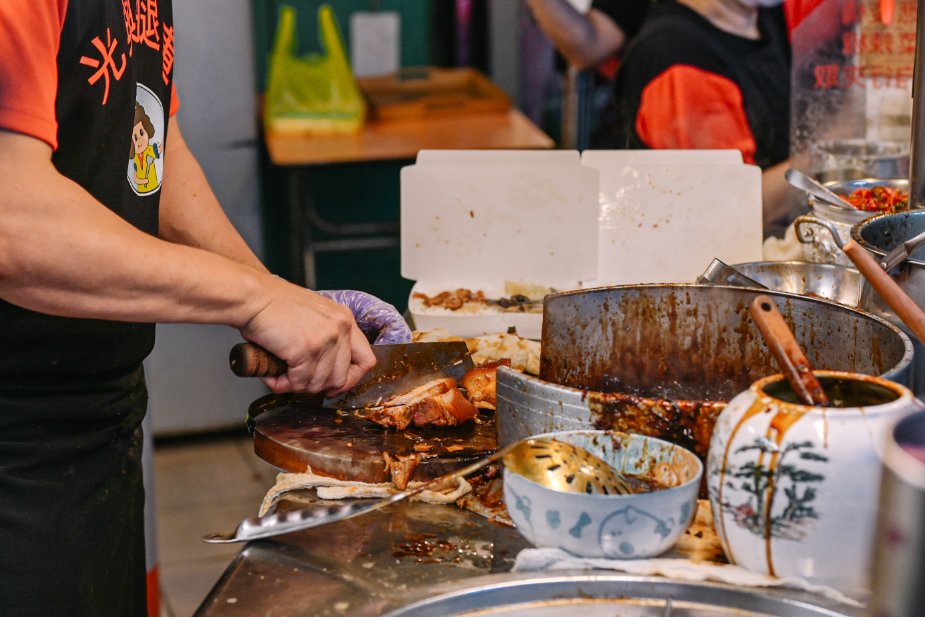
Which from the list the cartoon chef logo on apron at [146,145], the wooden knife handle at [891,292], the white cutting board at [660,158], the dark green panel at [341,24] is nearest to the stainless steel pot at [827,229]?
the white cutting board at [660,158]

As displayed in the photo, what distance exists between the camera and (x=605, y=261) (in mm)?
2205

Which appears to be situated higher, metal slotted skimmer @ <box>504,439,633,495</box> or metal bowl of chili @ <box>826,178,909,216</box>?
metal bowl of chili @ <box>826,178,909,216</box>

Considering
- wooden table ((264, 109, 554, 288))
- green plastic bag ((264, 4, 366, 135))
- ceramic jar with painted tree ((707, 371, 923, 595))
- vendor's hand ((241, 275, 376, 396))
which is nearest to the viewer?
ceramic jar with painted tree ((707, 371, 923, 595))

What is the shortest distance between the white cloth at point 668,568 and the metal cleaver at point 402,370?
21.3 inches

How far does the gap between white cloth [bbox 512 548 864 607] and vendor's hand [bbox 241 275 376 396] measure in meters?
0.48

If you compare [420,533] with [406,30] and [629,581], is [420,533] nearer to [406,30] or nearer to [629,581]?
[629,581]

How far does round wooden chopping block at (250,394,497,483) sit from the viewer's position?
138 centimetres

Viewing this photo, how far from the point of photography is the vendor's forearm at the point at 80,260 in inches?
48.9

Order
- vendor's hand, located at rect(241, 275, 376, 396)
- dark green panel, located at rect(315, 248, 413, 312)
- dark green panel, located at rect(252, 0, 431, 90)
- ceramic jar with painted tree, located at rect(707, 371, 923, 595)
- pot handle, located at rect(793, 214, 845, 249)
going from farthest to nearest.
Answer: dark green panel, located at rect(252, 0, 431, 90)
dark green panel, located at rect(315, 248, 413, 312)
pot handle, located at rect(793, 214, 845, 249)
vendor's hand, located at rect(241, 275, 376, 396)
ceramic jar with painted tree, located at rect(707, 371, 923, 595)

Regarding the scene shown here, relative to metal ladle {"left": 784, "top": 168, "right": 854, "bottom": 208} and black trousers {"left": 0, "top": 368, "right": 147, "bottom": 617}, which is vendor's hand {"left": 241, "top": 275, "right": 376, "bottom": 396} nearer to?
black trousers {"left": 0, "top": 368, "right": 147, "bottom": 617}

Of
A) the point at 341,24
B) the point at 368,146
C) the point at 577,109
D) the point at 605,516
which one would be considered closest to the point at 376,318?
the point at 605,516

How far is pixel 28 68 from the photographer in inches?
50.3

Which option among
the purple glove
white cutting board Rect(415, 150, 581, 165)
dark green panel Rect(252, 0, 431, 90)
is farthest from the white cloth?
dark green panel Rect(252, 0, 431, 90)

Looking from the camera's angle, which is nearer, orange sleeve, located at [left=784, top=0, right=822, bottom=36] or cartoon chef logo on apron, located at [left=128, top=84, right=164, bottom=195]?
cartoon chef logo on apron, located at [left=128, top=84, right=164, bottom=195]
